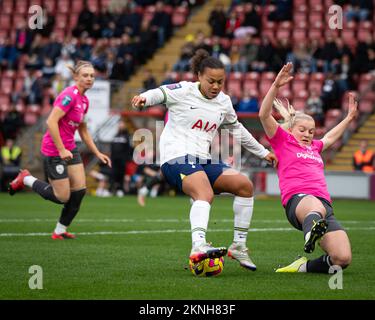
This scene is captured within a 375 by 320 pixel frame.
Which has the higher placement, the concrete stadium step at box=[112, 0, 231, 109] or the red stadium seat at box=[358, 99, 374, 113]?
the concrete stadium step at box=[112, 0, 231, 109]

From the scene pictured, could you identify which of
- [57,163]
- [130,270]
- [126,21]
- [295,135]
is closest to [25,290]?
[130,270]

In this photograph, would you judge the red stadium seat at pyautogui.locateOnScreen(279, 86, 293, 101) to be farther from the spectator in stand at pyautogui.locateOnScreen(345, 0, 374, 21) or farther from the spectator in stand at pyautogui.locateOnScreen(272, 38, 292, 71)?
the spectator in stand at pyautogui.locateOnScreen(345, 0, 374, 21)

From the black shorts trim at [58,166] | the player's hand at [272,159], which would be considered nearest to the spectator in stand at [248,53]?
the black shorts trim at [58,166]

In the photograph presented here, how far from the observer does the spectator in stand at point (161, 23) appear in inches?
1210

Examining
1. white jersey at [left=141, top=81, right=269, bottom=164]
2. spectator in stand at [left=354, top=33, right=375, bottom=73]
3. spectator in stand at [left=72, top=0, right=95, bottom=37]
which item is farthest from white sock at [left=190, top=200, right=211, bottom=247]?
spectator in stand at [left=72, top=0, right=95, bottom=37]

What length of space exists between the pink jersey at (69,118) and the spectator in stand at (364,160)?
12.4m

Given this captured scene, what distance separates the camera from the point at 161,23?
3092 cm

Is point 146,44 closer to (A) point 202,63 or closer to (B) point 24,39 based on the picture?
(B) point 24,39

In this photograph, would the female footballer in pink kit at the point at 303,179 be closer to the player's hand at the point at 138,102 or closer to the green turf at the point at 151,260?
the green turf at the point at 151,260

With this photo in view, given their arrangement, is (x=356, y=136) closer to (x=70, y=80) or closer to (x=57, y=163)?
(x=70, y=80)

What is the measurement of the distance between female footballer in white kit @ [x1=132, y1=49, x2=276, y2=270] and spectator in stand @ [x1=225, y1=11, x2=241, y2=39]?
64.8 feet

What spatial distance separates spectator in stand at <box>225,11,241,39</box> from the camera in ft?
94.5

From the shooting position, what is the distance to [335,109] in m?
25.2

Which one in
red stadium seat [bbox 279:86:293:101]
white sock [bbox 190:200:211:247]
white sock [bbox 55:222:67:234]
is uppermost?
red stadium seat [bbox 279:86:293:101]
